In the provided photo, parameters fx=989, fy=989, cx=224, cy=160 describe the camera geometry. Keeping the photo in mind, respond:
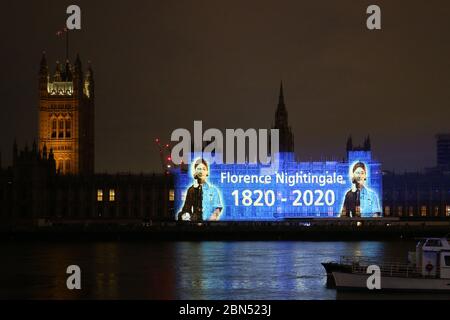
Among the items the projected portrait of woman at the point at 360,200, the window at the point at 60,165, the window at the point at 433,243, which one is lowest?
the window at the point at 433,243

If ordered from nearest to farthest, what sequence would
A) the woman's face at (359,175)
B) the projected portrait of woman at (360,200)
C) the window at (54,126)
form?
1. the projected portrait of woman at (360,200)
2. the woman's face at (359,175)
3. the window at (54,126)

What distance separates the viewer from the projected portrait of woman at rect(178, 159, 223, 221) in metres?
119

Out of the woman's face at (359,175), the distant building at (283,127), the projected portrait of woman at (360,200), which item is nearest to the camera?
the projected portrait of woman at (360,200)

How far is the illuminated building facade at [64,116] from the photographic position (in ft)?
481

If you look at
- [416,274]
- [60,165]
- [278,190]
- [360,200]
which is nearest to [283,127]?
[278,190]

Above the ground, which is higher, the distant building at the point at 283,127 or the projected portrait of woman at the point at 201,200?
the distant building at the point at 283,127

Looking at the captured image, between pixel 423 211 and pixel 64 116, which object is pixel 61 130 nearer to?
pixel 64 116

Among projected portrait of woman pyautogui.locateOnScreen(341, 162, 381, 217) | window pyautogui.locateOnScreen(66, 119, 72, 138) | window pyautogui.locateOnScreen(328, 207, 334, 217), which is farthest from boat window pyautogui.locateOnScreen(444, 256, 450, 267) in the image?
window pyautogui.locateOnScreen(66, 119, 72, 138)

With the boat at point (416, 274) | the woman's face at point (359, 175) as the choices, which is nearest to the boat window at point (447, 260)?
the boat at point (416, 274)

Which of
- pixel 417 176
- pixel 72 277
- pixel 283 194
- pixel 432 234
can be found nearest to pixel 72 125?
pixel 283 194

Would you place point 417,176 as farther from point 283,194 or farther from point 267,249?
point 267,249

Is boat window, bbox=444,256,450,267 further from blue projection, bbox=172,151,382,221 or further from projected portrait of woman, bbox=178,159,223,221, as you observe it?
projected portrait of woman, bbox=178,159,223,221

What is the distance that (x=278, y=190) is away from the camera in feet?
396

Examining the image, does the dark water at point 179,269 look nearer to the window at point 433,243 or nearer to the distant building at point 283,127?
the window at point 433,243
